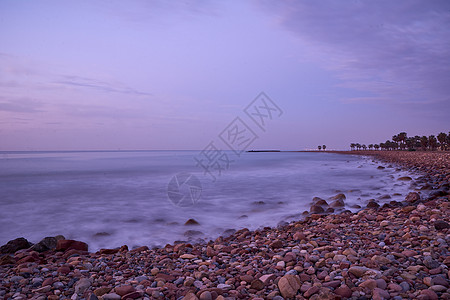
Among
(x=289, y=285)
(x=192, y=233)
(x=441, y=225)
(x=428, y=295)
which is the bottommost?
(x=192, y=233)

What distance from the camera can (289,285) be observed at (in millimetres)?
3207

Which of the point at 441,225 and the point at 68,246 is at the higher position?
the point at 441,225

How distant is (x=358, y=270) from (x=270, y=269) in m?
1.10

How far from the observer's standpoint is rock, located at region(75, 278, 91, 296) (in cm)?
357

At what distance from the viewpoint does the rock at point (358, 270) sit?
11.1 feet

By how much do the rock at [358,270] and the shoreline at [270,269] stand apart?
0.01 meters

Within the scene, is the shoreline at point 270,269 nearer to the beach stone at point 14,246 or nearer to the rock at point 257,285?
the rock at point 257,285

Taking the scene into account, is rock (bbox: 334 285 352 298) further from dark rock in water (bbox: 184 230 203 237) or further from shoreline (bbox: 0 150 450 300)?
dark rock in water (bbox: 184 230 203 237)

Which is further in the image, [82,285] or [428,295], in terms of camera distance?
[82,285]

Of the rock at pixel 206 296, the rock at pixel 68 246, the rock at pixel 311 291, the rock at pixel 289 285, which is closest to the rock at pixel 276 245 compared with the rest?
the rock at pixel 289 285

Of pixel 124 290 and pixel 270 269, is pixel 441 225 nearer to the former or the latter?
pixel 270 269

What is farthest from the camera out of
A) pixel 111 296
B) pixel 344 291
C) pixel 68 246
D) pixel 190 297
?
pixel 68 246

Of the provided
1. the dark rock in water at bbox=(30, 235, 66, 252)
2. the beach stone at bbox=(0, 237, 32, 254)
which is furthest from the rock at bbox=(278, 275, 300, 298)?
the beach stone at bbox=(0, 237, 32, 254)

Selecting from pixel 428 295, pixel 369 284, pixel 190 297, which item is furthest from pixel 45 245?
pixel 428 295
